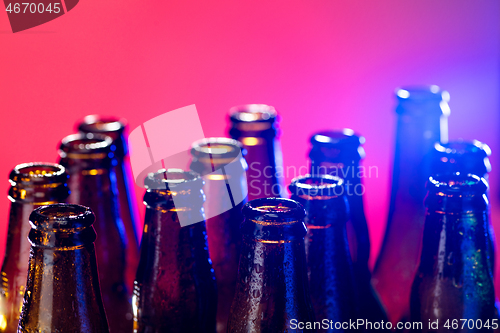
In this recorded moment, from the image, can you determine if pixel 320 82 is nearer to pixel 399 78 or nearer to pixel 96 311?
pixel 399 78

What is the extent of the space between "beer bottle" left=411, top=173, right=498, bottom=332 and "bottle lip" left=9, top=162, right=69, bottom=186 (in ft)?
1.52

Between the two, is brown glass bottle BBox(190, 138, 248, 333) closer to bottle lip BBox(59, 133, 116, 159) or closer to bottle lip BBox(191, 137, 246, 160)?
bottle lip BBox(191, 137, 246, 160)

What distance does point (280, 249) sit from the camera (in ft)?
1.69

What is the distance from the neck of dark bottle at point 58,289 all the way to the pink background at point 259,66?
3.53ft

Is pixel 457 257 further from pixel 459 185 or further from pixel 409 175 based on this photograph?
pixel 409 175

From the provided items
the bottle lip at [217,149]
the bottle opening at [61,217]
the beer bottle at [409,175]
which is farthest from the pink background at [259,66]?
the bottle opening at [61,217]

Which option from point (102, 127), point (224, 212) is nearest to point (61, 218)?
point (224, 212)

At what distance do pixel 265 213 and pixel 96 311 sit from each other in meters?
0.21

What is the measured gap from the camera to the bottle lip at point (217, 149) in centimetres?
75

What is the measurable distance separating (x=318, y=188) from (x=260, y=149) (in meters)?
0.27

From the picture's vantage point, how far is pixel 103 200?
81 cm

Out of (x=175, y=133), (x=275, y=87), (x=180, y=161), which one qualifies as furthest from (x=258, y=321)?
(x=275, y=87)

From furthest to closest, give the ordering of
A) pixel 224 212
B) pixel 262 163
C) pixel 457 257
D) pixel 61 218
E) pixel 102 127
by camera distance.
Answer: pixel 102 127, pixel 262 163, pixel 224 212, pixel 457 257, pixel 61 218
